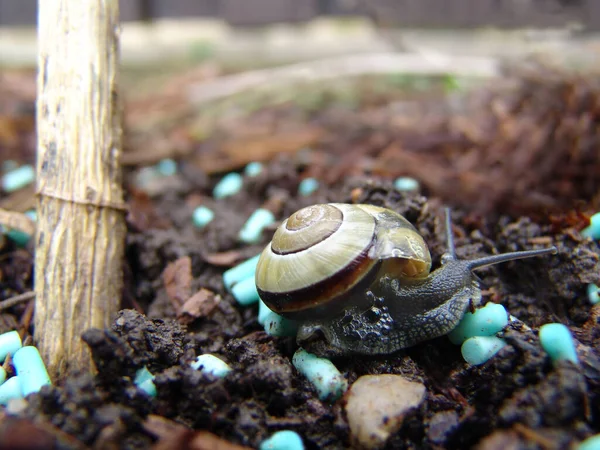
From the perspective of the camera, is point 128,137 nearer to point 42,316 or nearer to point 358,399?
point 42,316

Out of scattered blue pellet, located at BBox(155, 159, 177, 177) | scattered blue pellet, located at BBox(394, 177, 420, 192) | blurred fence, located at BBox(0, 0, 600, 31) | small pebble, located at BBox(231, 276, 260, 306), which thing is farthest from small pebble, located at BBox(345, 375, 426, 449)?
blurred fence, located at BBox(0, 0, 600, 31)

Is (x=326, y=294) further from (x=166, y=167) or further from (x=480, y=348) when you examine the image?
(x=166, y=167)

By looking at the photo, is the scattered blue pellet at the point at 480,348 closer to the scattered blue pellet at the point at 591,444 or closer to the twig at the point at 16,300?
the scattered blue pellet at the point at 591,444

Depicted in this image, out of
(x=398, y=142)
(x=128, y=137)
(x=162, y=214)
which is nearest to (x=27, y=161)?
(x=128, y=137)

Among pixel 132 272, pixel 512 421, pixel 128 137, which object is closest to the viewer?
pixel 512 421

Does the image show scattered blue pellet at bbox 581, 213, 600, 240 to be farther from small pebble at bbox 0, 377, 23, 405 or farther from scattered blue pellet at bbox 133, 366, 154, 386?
small pebble at bbox 0, 377, 23, 405

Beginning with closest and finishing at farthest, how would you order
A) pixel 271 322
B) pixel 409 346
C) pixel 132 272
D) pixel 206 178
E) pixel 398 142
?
pixel 409 346, pixel 271 322, pixel 132 272, pixel 206 178, pixel 398 142
